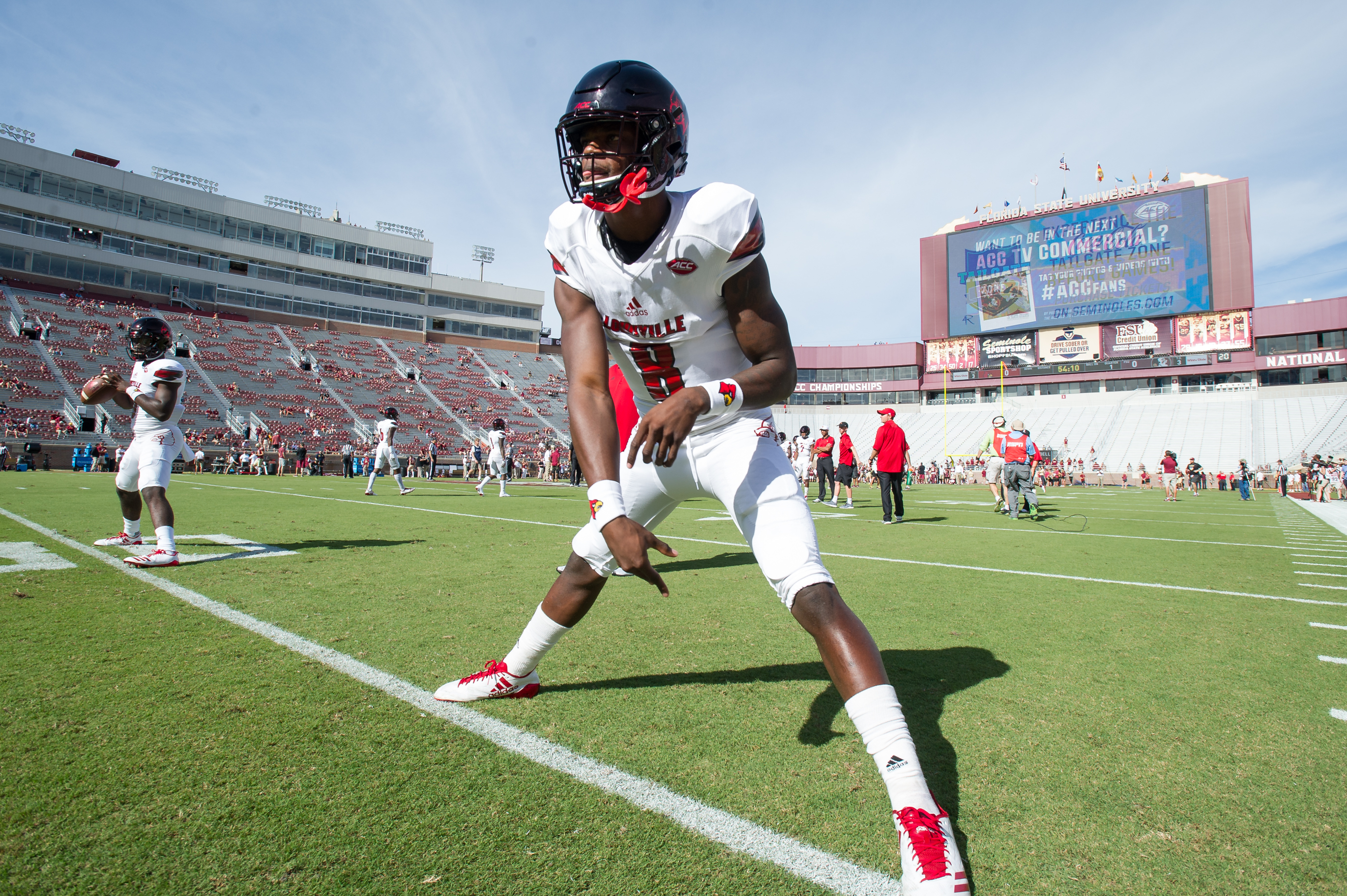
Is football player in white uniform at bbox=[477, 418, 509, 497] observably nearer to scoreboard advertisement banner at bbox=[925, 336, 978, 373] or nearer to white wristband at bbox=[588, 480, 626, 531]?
white wristband at bbox=[588, 480, 626, 531]

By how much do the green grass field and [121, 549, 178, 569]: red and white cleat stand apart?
0.18 m

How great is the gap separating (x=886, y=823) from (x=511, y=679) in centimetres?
149

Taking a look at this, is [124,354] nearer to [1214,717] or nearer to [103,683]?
[103,683]

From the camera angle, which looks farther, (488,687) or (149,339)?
(149,339)

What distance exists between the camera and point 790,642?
3604 millimetres

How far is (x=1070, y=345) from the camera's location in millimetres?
50125

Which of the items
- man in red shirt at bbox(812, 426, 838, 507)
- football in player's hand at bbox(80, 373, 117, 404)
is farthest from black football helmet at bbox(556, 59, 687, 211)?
man in red shirt at bbox(812, 426, 838, 507)

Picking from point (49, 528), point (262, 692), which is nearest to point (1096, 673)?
point (262, 692)

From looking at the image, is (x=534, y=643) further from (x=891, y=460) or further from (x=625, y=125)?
(x=891, y=460)

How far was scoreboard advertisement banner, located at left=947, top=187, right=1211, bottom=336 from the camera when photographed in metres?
45.8

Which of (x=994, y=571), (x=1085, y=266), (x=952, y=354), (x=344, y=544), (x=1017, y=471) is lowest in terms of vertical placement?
(x=994, y=571)

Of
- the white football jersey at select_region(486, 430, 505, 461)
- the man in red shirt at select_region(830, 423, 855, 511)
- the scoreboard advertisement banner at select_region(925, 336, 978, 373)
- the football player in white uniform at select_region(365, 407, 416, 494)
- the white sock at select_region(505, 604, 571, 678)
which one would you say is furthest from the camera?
the scoreboard advertisement banner at select_region(925, 336, 978, 373)

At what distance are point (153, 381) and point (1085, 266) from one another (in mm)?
56432

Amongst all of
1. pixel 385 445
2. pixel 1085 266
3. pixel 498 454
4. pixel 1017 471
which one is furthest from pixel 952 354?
pixel 385 445
